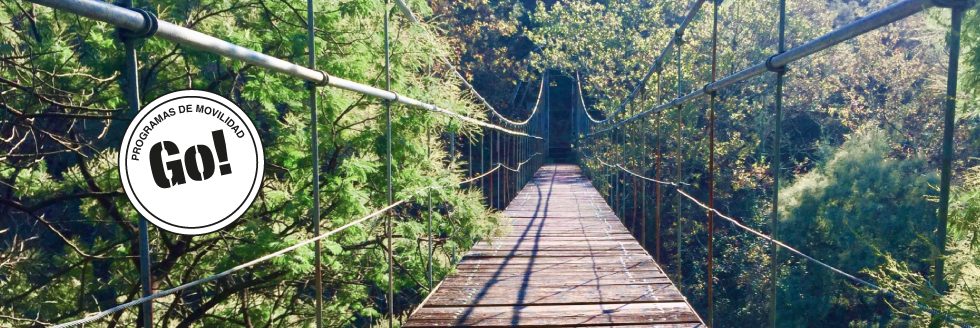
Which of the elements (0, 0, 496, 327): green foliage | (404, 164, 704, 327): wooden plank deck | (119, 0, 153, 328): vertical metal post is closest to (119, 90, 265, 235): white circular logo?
(119, 0, 153, 328): vertical metal post

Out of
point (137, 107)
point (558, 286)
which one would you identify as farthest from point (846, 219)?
point (137, 107)

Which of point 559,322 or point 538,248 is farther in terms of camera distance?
point 538,248

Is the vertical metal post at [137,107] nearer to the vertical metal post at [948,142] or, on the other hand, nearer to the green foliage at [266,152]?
the vertical metal post at [948,142]

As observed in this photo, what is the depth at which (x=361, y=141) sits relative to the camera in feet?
15.2

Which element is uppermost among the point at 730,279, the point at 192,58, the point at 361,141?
the point at 192,58

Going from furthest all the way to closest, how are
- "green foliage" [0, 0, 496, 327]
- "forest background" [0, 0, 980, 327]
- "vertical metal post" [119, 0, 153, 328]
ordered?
"green foliage" [0, 0, 496, 327]
"forest background" [0, 0, 980, 327]
"vertical metal post" [119, 0, 153, 328]

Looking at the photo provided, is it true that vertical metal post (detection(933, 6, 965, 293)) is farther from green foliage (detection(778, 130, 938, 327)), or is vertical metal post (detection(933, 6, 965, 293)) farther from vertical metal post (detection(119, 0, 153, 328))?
green foliage (detection(778, 130, 938, 327))

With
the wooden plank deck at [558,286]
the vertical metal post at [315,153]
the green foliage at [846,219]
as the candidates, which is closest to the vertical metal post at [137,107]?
the vertical metal post at [315,153]

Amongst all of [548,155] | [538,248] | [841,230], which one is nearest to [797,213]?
[841,230]

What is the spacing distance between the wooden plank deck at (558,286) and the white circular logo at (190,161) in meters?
1.33

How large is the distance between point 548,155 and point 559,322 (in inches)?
922

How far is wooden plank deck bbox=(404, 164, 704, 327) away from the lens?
123 inches

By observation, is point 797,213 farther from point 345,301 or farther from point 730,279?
point 345,301

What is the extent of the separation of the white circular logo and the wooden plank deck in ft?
4.36
